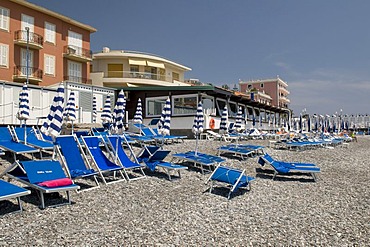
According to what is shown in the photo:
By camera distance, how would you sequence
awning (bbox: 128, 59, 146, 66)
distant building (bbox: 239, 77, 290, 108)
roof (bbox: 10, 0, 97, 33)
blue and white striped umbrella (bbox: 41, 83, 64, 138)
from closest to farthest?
blue and white striped umbrella (bbox: 41, 83, 64, 138) → roof (bbox: 10, 0, 97, 33) → awning (bbox: 128, 59, 146, 66) → distant building (bbox: 239, 77, 290, 108)

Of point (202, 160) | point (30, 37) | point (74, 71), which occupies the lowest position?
point (202, 160)

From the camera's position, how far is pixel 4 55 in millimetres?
24516

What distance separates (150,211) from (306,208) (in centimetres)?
325

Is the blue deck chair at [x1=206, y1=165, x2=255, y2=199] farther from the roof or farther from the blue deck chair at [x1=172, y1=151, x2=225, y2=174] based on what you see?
the roof

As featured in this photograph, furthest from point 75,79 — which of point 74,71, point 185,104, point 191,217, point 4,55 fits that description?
point 191,217

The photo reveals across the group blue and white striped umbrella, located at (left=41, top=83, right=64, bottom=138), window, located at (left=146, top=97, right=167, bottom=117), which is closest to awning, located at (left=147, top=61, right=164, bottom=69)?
window, located at (left=146, top=97, right=167, bottom=117)

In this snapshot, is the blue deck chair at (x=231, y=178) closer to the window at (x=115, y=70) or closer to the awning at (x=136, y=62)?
the window at (x=115, y=70)

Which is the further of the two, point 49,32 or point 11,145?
point 49,32

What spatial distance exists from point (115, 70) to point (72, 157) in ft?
105

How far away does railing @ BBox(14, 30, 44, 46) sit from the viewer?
25.2m

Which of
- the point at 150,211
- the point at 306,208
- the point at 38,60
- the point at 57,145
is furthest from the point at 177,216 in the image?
the point at 38,60

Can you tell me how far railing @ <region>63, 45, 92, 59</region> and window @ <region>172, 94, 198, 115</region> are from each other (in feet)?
46.0

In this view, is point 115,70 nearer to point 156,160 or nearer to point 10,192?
point 156,160

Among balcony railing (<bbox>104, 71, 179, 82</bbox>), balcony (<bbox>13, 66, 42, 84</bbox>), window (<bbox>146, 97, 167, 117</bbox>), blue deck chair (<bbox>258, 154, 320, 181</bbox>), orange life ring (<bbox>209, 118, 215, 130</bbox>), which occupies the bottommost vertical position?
blue deck chair (<bbox>258, 154, 320, 181</bbox>)
